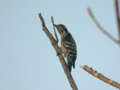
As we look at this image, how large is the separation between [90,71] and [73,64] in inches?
348

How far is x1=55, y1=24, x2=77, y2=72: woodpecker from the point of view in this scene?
11211 millimetres

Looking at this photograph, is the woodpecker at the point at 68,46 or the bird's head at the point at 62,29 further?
the bird's head at the point at 62,29

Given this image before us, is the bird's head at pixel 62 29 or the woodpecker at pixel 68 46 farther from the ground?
the bird's head at pixel 62 29

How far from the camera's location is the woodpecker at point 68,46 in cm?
1121

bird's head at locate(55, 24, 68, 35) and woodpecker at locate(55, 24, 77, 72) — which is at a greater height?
bird's head at locate(55, 24, 68, 35)

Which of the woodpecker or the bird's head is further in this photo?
the bird's head

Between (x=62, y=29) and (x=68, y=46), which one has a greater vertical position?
(x=62, y=29)

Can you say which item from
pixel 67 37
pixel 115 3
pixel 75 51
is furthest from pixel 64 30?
pixel 115 3

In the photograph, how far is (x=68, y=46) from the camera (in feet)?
38.7

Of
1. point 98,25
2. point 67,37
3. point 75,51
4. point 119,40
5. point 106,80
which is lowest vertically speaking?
point 106,80

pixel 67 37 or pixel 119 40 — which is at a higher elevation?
pixel 67 37

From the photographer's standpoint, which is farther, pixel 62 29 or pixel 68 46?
pixel 62 29

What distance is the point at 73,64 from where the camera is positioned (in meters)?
10.9

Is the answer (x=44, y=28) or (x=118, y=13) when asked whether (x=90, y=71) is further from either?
(x=44, y=28)
